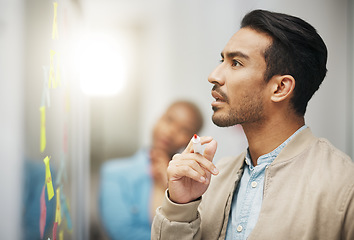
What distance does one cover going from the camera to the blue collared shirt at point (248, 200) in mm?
1008

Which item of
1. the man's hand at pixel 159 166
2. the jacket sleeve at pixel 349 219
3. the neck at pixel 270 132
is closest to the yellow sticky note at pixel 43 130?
the neck at pixel 270 132

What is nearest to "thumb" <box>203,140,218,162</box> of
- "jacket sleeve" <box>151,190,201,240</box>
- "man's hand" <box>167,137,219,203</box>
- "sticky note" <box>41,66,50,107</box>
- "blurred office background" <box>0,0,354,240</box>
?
"man's hand" <box>167,137,219,203</box>

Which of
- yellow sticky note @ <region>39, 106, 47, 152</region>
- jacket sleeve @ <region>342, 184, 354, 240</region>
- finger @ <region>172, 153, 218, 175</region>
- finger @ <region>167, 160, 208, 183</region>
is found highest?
yellow sticky note @ <region>39, 106, 47, 152</region>

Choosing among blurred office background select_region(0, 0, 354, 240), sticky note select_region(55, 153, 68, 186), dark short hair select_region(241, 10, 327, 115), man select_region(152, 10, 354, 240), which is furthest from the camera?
blurred office background select_region(0, 0, 354, 240)

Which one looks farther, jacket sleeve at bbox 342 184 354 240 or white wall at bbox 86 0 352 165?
white wall at bbox 86 0 352 165

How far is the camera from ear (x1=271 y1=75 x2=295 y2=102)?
3.52 ft

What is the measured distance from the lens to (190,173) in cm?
100

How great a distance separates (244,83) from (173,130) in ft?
3.40

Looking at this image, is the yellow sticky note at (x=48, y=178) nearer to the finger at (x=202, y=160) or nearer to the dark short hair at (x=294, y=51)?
the finger at (x=202, y=160)

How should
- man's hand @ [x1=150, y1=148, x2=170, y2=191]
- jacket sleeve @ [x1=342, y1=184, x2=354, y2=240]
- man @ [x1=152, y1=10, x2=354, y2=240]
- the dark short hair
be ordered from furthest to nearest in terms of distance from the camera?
man's hand @ [x1=150, y1=148, x2=170, y2=191], the dark short hair, man @ [x1=152, y1=10, x2=354, y2=240], jacket sleeve @ [x1=342, y1=184, x2=354, y2=240]

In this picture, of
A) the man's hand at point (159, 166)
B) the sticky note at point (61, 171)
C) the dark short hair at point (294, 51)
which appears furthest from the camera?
the man's hand at point (159, 166)

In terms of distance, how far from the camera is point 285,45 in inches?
42.1

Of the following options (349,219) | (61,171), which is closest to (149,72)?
(61,171)

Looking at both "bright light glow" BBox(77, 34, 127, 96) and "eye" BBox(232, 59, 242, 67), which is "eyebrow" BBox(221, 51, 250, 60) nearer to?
"eye" BBox(232, 59, 242, 67)
